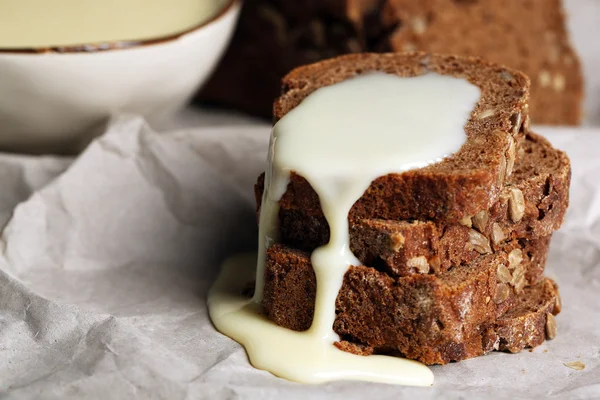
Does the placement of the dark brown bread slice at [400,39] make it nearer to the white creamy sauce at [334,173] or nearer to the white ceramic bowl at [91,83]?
the white ceramic bowl at [91,83]

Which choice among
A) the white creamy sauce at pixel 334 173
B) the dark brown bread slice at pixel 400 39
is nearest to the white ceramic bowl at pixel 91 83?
the dark brown bread slice at pixel 400 39

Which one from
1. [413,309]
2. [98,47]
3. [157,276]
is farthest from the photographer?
[98,47]

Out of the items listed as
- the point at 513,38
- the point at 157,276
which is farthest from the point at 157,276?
the point at 513,38

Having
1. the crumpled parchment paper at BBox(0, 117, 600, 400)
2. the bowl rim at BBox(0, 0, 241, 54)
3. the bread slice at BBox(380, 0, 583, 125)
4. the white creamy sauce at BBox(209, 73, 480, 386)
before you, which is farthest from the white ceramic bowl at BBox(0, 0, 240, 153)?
the white creamy sauce at BBox(209, 73, 480, 386)

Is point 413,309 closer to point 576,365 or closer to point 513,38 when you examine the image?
point 576,365

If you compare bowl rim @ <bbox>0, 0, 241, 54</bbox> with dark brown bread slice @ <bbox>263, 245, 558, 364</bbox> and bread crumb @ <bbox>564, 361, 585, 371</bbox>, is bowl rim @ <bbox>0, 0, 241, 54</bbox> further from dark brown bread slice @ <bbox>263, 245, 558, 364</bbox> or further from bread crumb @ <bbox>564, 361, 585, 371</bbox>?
bread crumb @ <bbox>564, 361, 585, 371</bbox>
